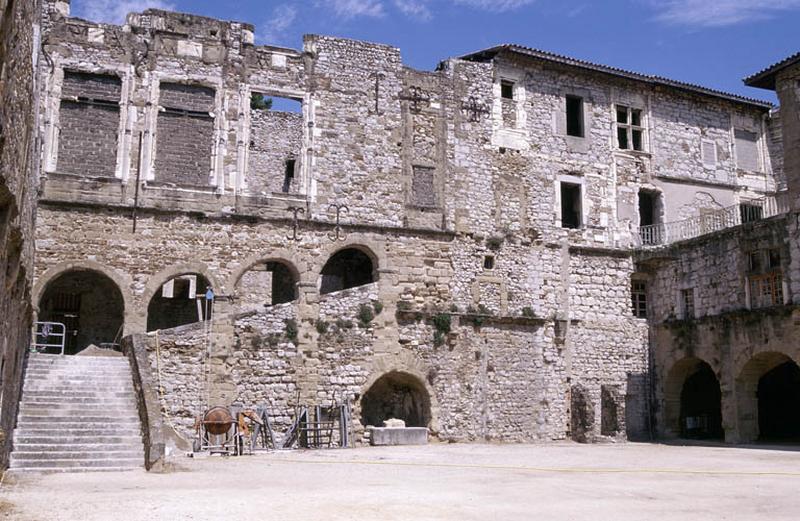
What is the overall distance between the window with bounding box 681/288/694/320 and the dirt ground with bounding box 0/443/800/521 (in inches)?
290

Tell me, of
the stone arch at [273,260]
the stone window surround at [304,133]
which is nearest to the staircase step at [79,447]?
the stone arch at [273,260]

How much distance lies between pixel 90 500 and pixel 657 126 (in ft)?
71.0

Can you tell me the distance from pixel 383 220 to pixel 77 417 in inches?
399

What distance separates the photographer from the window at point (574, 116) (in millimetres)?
25031

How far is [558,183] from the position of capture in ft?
79.1

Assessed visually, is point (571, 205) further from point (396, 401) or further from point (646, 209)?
point (396, 401)

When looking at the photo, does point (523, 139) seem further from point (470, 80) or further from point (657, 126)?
point (657, 126)

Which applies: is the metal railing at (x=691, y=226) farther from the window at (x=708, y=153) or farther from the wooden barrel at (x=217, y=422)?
the wooden barrel at (x=217, y=422)

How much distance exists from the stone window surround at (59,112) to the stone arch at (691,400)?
16583mm

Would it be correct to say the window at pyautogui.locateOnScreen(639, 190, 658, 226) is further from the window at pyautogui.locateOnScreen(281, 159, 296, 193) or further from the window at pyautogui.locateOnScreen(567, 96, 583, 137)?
the window at pyautogui.locateOnScreen(281, 159, 296, 193)

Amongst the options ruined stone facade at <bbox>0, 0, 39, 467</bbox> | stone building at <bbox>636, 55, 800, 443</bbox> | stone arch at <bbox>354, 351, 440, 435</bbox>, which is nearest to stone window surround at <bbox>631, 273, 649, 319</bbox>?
stone building at <bbox>636, 55, 800, 443</bbox>

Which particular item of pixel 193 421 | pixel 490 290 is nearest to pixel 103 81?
pixel 193 421

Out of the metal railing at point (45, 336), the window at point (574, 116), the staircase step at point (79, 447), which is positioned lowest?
the staircase step at point (79, 447)

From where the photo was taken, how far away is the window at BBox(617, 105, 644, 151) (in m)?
25.4
